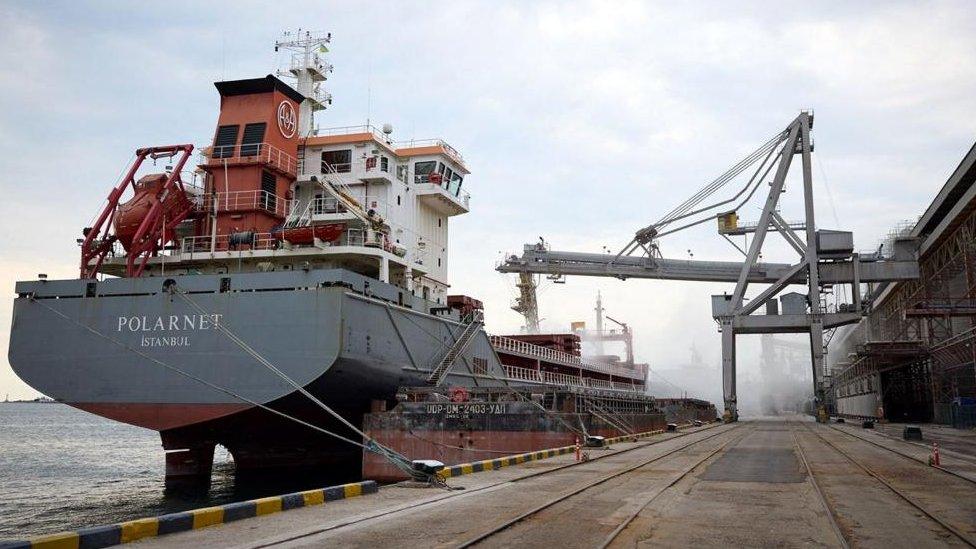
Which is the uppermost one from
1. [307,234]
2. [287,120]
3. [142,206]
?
[287,120]

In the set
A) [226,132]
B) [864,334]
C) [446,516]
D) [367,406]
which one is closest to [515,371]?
[367,406]

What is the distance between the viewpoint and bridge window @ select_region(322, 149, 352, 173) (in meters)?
27.0

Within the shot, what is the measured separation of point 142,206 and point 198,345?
5.20 m

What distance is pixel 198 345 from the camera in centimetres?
1959

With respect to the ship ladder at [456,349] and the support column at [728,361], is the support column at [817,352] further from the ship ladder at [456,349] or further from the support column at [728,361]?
the ship ladder at [456,349]

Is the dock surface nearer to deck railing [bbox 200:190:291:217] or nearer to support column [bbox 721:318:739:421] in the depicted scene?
deck railing [bbox 200:190:291:217]

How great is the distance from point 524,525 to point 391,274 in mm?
17196

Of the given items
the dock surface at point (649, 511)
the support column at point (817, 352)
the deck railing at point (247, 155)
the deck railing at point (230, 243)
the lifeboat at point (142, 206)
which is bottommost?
the dock surface at point (649, 511)

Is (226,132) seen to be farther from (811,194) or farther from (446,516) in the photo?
(811,194)

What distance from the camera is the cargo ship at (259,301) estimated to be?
769 inches

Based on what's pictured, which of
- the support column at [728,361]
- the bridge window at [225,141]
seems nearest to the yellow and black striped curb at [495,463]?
the bridge window at [225,141]

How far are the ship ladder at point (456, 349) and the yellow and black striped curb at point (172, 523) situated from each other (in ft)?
43.9

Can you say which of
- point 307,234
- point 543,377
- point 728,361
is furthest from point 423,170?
point 728,361

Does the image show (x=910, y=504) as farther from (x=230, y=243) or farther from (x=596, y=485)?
(x=230, y=243)
